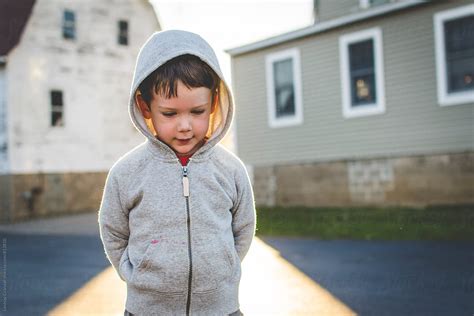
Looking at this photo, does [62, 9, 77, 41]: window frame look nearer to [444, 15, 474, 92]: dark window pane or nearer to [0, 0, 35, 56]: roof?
[0, 0, 35, 56]: roof

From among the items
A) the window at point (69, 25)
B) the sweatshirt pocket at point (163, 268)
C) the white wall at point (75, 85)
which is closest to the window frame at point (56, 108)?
the white wall at point (75, 85)

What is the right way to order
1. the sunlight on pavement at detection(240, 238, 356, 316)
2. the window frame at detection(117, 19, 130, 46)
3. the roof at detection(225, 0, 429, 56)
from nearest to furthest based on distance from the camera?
the sunlight on pavement at detection(240, 238, 356, 316) → the roof at detection(225, 0, 429, 56) → the window frame at detection(117, 19, 130, 46)

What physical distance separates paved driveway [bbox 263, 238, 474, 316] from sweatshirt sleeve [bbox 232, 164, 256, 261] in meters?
2.44

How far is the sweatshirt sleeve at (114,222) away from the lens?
2.10 metres

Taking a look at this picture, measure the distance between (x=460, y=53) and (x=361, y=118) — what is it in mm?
2948

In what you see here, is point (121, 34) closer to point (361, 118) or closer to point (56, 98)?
point (56, 98)

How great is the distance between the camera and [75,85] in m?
20.2

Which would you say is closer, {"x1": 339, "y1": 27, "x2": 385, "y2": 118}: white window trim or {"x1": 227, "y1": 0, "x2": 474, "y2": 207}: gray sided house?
{"x1": 227, "y1": 0, "x2": 474, "y2": 207}: gray sided house

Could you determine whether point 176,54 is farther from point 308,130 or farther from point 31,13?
point 31,13

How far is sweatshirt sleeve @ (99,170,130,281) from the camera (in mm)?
2096

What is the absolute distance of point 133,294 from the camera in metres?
2.08

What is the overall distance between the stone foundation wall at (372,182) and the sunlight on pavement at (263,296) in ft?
22.6

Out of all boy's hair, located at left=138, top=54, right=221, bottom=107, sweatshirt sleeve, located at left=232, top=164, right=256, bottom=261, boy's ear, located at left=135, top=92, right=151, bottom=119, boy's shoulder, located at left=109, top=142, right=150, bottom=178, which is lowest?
sweatshirt sleeve, located at left=232, top=164, right=256, bottom=261

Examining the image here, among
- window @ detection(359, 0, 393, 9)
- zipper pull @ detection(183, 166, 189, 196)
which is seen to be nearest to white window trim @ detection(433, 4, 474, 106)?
window @ detection(359, 0, 393, 9)
